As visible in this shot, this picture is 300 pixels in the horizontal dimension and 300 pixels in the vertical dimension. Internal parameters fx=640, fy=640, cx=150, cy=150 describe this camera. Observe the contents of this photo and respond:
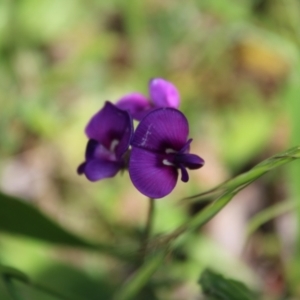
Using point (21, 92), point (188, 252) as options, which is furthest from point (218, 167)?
point (21, 92)

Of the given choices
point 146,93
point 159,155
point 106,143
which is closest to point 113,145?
point 106,143

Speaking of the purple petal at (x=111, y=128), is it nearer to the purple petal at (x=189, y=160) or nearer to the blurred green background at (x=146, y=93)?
the purple petal at (x=189, y=160)

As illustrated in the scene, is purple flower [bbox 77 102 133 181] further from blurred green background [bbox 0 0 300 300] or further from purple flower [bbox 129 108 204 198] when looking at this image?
blurred green background [bbox 0 0 300 300]

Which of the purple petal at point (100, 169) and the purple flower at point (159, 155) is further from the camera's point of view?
the purple petal at point (100, 169)

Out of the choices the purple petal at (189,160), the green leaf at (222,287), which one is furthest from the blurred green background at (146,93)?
the purple petal at (189,160)

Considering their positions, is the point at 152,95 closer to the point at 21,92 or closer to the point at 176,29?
Result: the point at 21,92

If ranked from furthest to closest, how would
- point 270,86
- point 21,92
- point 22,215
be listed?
point 270,86 < point 21,92 < point 22,215

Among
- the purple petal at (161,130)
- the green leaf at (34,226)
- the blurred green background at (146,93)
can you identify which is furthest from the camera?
the blurred green background at (146,93)

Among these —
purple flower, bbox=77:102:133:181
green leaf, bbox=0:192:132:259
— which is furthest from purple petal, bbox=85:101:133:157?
green leaf, bbox=0:192:132:259
